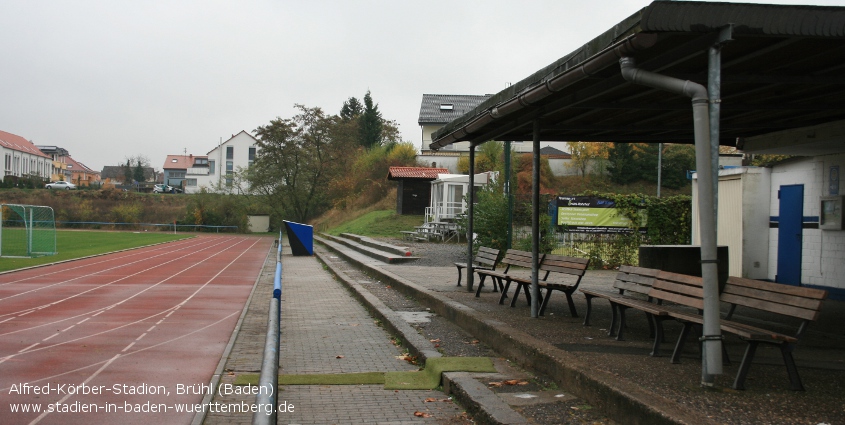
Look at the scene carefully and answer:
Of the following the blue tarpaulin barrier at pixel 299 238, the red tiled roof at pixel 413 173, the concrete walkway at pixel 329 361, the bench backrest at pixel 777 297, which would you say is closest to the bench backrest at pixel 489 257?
the concrete walkway at pixel 329 361

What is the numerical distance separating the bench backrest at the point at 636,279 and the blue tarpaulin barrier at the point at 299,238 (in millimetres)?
22359

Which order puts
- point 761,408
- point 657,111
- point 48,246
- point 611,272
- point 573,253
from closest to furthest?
1. point 761,408
2. point 657,111
3. point 611,272
4. point 573,253
5. point 48,246

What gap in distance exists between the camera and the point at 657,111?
8.75m

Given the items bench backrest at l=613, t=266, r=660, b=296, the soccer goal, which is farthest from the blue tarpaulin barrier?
bench backrest at l=613, t=266, r=660, b=296

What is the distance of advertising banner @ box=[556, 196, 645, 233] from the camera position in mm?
19703

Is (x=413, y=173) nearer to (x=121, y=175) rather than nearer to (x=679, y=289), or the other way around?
(x=679, y=289)

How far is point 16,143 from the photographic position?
99.6 metres

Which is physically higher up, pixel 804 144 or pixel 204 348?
pixel 804 144

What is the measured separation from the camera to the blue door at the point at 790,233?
13.3m

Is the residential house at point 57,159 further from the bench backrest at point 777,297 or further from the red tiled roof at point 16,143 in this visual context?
the bench backrest at point 777,297

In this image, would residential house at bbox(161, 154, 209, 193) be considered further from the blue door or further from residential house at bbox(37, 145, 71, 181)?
the blue door

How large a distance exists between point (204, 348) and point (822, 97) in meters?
8.06

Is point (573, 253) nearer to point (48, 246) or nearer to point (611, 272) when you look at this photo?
point (611, 272)

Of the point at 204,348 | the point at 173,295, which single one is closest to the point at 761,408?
the point at 204,348
